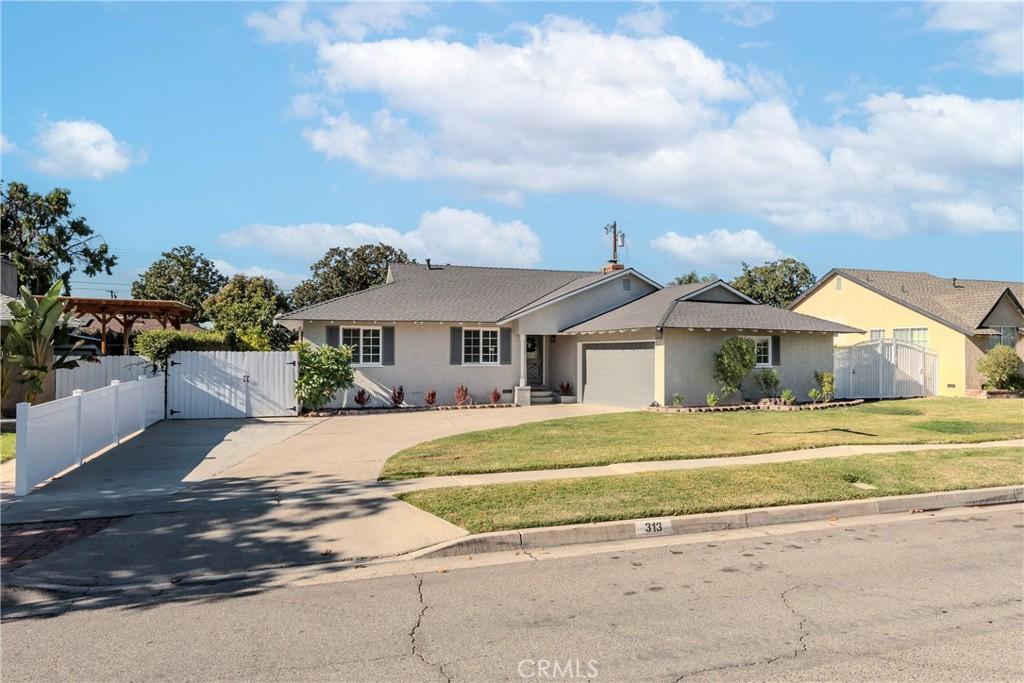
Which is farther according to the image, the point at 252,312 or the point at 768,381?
the point at 252,312

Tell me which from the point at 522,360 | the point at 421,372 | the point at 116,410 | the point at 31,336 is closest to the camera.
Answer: the point at 116,410

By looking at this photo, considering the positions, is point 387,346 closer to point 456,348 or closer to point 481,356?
point 456,348

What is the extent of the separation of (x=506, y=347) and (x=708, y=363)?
6906 mm

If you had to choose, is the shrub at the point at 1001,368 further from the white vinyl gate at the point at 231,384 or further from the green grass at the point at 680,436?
the white vinyl gate at the point at 231,384

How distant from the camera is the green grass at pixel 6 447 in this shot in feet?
40.8

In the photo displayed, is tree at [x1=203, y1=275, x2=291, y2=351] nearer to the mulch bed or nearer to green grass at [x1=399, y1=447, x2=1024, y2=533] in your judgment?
the mulch bed

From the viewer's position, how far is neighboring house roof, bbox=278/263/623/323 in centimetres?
2392

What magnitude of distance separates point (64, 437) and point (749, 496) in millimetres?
10169

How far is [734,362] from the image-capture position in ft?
74.4

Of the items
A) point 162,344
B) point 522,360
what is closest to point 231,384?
point 162,344

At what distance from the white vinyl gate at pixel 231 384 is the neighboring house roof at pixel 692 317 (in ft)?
33.0

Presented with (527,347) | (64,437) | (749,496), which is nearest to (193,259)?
(527,347)

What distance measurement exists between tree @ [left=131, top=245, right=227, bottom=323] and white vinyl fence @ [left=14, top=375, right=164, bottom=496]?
5506 centimetres

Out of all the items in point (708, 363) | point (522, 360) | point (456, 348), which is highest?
point (456, 348)
